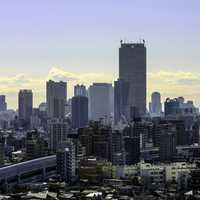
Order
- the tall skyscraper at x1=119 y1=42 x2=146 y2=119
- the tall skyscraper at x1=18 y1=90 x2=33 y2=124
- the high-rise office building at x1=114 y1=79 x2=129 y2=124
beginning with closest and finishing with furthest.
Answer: the tall skyscraper at x1=18 y1=90 x2=33 y2=124 → the high-rise office building at x1=114 y1=79 x2=129 y2=124 → the tall skyscraper at x1=119 y1=42 x2=146 y2=119

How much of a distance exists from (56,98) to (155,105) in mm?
20881

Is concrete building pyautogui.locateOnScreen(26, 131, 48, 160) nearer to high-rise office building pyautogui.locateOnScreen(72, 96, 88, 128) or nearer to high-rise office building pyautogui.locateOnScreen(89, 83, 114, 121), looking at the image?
high-rise office building pyautogui.locateOnScreen(72, 96, 88, 128)

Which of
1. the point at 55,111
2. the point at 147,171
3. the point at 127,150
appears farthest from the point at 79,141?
the point at 55,111

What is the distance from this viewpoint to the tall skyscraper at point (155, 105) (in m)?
80.6

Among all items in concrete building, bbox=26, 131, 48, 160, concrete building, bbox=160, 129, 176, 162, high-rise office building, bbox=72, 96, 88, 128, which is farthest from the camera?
high-rise office building, bbox=72, 96, 88, 128

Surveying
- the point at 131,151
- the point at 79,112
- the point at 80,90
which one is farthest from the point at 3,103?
the point at 131,151

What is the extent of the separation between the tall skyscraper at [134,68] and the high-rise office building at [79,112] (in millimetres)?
15533

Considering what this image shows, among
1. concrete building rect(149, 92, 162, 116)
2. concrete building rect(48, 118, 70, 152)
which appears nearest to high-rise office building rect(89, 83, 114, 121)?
concrete building rect(149, 92, 162, 116)

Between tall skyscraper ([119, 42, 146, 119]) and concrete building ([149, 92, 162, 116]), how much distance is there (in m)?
5.79

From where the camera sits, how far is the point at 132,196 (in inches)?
706

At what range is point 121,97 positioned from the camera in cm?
6775

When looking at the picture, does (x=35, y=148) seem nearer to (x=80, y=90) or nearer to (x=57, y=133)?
(x=57, y=133)

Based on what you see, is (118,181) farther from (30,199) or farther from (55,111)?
(55,111)

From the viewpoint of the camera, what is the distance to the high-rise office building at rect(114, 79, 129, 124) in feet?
216
